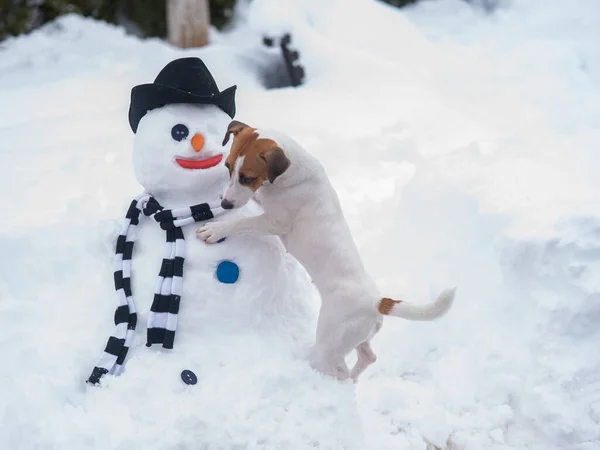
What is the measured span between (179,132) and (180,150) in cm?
5

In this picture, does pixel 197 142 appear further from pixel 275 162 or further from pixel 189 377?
pixel 189 377

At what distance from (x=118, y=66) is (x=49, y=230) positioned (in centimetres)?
235

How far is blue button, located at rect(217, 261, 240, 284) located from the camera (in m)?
1.57

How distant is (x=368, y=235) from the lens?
2.46 m

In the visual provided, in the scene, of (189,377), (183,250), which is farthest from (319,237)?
(189,377)

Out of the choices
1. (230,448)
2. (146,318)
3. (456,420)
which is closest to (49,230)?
(146,318)

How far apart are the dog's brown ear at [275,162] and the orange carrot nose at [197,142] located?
0.27 m

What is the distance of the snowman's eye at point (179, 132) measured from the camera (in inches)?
62.5

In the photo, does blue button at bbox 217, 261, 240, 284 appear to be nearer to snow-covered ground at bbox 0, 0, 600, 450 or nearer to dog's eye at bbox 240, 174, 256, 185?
snow-covered ground at bbox 0, 0, 600, 450

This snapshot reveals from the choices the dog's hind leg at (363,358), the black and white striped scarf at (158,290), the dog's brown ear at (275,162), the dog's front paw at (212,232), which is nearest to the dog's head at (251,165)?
the dog's brown ear at (275,162)

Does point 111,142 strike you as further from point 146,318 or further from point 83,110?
point 146,318

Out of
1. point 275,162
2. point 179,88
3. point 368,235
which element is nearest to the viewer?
point 275,162

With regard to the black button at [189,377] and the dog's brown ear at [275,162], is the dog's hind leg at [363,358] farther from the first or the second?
the dog's brown ear at [275,162]

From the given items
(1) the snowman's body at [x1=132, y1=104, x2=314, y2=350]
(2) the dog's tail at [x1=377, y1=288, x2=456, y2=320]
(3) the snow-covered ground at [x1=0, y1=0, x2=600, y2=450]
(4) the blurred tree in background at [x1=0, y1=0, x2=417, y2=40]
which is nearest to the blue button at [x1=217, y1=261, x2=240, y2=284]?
(1) the snowman's body at [x1=132, y1=104, x2=314, y2=350]
